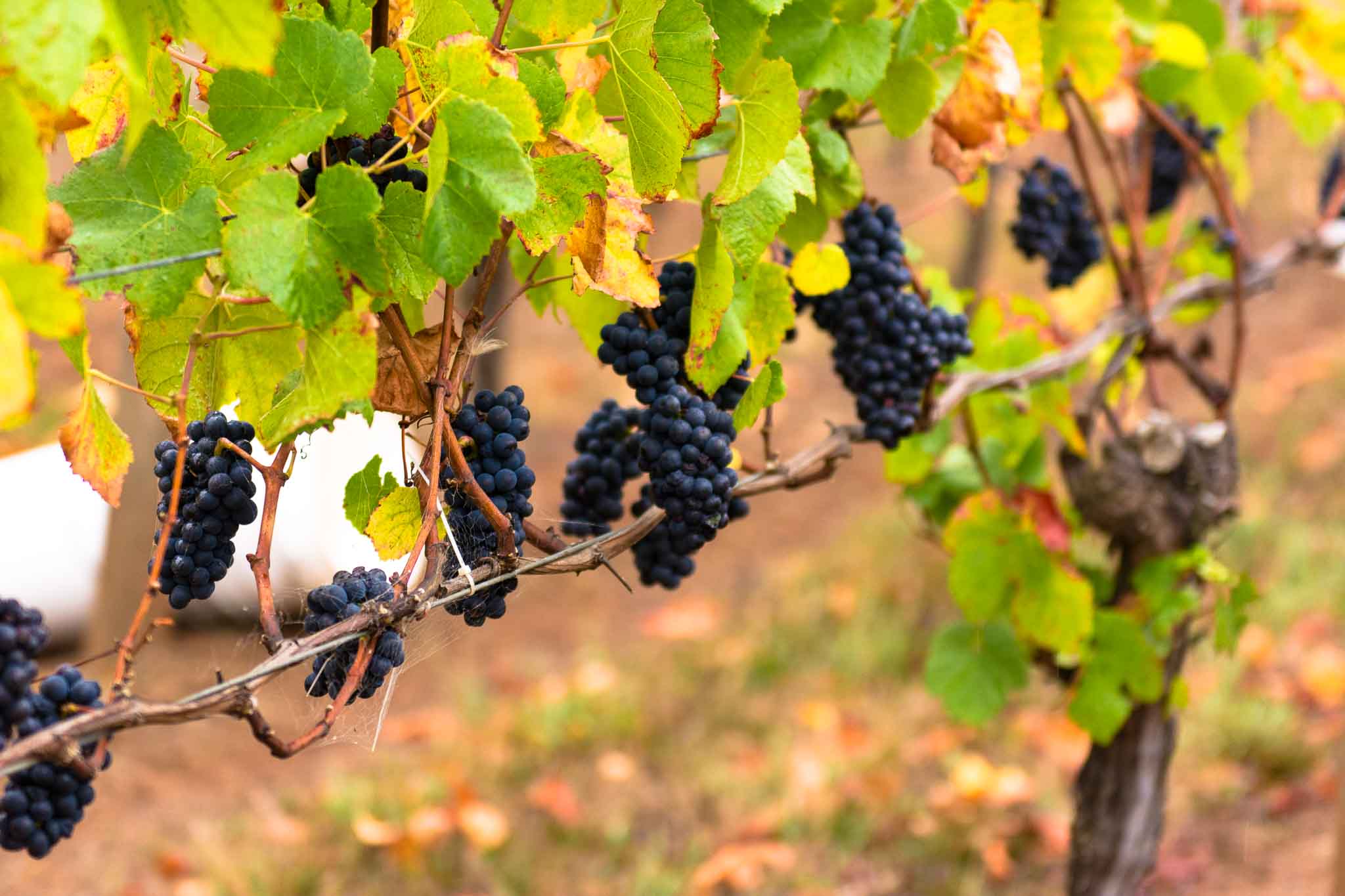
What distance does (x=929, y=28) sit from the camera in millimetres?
1188

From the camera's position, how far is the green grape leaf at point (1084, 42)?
1550mm

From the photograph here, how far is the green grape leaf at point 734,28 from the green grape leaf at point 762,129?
1.1 inches

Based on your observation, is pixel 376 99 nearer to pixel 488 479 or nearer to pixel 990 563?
pixel 488 479

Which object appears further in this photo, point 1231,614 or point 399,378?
point 1231,614

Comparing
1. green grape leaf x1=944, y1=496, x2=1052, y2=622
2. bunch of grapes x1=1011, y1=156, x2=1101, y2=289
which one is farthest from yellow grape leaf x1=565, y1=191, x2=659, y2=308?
bunch of grapes x1=1011, y1=156, x2=1101, y2=289

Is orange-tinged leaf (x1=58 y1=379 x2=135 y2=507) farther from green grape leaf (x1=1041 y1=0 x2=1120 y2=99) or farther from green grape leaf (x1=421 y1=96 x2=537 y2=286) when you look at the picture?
green grape leaf (x1=1041 y1=0 x2=1120 y2=99)

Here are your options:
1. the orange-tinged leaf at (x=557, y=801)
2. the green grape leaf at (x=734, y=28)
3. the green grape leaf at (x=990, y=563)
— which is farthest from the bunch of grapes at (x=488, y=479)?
the orange-tinged leaf at (x=557, y=801)

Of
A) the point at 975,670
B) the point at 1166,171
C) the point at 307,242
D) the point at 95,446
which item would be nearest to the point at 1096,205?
the point at 1166,171

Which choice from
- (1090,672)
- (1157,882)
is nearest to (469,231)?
(1090,672)

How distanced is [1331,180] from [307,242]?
8.84 feet

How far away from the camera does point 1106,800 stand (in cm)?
212

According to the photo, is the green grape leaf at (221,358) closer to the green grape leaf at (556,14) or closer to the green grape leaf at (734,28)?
the green grape leaf at (556,14)

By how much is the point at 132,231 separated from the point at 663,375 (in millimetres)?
481

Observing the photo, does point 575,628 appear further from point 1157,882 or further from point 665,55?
point 665,55
